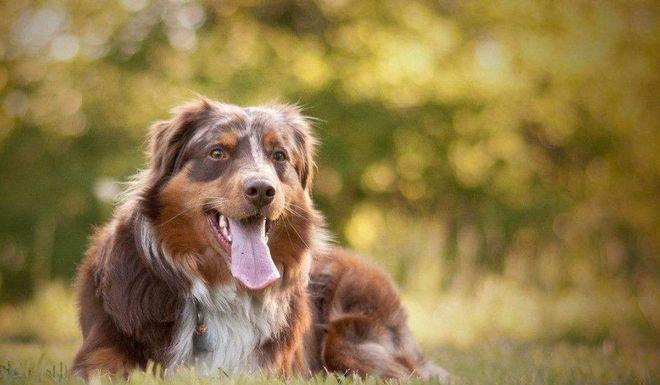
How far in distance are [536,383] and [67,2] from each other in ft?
33.4

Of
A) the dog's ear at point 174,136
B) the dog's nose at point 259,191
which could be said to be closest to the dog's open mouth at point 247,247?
the dog's nose at point 259,191

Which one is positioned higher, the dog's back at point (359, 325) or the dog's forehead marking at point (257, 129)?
the dog's forehead marking at point (257, 129)

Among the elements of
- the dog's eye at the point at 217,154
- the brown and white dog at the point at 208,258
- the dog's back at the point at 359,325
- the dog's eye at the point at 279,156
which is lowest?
the dog's back at the point at 359,325

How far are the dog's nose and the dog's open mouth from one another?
0.19m

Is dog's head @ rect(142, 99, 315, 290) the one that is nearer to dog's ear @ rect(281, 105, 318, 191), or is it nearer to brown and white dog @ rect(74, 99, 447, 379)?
brown and white dog @ rect(74, 99, 447, 379)

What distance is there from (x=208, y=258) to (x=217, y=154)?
630 millimetres

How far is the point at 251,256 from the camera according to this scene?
16.5 feet

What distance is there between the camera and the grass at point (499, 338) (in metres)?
5.56

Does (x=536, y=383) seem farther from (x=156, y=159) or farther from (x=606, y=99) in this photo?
(x=606, y=99)

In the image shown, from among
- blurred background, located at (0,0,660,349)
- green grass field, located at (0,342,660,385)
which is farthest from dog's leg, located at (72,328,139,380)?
blurred background, located at (0,0,660,349)

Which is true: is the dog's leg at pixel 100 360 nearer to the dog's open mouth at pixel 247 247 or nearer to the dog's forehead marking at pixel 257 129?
the dog's open mouth at pixel 247 247

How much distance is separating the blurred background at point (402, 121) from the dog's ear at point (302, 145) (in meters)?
5.97

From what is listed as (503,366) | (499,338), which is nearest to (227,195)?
(503,366)

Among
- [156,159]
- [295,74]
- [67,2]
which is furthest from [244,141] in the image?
[67,2]
